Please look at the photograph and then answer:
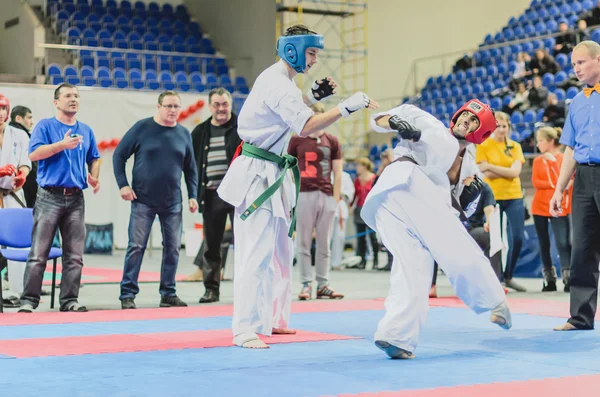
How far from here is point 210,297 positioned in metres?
7.71

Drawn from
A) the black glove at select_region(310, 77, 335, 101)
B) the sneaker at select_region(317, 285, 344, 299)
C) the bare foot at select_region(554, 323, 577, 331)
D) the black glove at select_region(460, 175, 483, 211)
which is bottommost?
the sneaker at select_region(317, 285, 344, 299)

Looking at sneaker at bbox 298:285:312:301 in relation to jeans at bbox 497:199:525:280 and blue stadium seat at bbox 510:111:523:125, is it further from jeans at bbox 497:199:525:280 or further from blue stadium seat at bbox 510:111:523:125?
blue stadium seat at bbox 510:111:523:125

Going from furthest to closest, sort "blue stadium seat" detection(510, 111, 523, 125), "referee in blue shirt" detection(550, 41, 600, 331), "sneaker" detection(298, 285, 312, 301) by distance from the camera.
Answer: "blue stadium seat" detection(510, 111, 523, 125) < "sneaker" detection(298, 285, 312, 301) < "referee in blue shirt" detection(550, 41, 600, 331)

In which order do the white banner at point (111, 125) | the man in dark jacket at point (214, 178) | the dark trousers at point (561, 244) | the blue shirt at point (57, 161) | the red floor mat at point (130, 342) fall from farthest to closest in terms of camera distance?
the white banner at point (111, 125) < the dark trousers at point (561, 244) < the man in dark jacket at point (214, 178) < the blue shirt at point (57, 161) < the red floor mat at point (130, 342)

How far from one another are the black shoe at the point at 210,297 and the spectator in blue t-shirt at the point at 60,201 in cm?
120

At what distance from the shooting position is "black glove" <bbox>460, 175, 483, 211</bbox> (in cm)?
498

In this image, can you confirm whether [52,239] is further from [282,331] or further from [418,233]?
[418,233]

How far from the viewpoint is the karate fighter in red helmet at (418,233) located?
441cm

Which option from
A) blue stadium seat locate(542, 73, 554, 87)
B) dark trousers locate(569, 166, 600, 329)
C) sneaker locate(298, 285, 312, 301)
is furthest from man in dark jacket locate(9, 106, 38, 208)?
blue stadium seat locate(542, 73, 554, 87)

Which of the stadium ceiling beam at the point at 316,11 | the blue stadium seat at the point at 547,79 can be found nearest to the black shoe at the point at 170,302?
the blue stadium seat at the point at 547,79

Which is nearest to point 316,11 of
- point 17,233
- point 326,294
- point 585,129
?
point 326,294

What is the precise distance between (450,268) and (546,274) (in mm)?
4796

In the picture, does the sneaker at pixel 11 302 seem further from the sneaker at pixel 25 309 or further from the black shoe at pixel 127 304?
the black shoe at pixel 127 304

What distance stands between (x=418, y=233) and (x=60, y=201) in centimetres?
323
